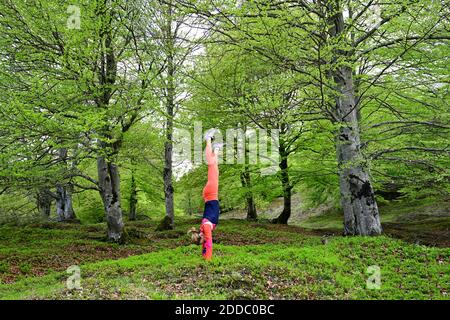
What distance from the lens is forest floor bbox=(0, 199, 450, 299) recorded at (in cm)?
597

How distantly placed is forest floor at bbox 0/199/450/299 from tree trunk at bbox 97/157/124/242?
55 centimetres

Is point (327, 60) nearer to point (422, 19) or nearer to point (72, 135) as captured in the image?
point (422, 19)

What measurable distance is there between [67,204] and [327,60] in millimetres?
18516

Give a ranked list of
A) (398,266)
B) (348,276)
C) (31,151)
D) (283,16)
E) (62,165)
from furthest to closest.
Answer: (62,165), (31,151), (283,16), (398,266), (348,276)

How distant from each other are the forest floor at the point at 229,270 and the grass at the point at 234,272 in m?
0.02

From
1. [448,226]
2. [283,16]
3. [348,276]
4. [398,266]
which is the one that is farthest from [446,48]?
[448,226]

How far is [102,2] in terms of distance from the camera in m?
10.3

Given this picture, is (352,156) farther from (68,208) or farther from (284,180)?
(68,208)

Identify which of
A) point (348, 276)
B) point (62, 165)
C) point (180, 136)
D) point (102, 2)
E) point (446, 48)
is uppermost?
point (102, 2)

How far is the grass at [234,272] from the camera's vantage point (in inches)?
234

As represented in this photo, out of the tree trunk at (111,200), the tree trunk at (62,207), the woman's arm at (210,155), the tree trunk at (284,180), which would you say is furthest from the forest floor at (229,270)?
the tree trunk at (62,207)

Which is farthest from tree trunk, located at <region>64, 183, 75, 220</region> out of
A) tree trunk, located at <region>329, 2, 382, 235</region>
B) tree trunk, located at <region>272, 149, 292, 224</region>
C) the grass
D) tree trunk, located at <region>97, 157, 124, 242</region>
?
tree trunk, located at <region>329, 2, 382, 235</region>

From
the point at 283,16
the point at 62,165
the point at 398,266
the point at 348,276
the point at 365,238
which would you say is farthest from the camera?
the point at 62,165

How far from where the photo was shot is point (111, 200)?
1223cm
